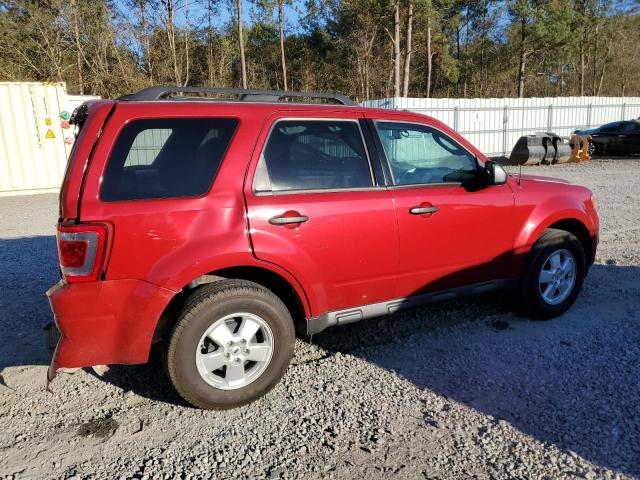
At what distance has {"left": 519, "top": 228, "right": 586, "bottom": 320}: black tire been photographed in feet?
13.9

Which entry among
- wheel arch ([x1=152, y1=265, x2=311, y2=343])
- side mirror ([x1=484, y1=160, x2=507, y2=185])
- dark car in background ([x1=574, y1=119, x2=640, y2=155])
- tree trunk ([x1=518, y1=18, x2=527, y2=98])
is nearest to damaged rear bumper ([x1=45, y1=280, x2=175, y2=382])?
wheel arch ([x1=152, y1=265, x2=311, y2=343])

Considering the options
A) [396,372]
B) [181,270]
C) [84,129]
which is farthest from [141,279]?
[396,372]

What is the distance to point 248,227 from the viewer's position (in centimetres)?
304

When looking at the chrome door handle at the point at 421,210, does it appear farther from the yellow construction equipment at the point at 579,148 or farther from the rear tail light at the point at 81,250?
the yellow construction equipment at the point at 579,148

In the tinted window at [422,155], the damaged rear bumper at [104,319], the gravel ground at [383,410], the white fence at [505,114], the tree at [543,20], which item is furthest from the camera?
the tree at [543,20]

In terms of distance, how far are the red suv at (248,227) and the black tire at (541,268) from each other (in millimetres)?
389

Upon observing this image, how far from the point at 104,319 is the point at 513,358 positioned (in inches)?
111

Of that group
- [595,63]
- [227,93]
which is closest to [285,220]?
[227,93]

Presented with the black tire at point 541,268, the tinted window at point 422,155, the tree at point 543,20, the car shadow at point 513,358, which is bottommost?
the car shadow at point 513,358

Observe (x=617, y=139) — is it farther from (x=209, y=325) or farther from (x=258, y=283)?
(x=209, y=325)

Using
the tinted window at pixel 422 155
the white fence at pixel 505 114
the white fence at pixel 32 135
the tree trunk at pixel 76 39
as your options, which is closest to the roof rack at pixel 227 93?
the tinted window at pixel 422 155

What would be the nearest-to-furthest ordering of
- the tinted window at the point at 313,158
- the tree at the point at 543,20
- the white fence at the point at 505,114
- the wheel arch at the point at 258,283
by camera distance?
the wheel arch at the point at 258,283 < the tinted window at the point at 313,158 < the white fence at the point at 505,114 < the tree at the point at 543,20

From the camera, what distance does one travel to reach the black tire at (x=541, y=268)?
4246 millimetres

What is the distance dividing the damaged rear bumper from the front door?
1.75 m
